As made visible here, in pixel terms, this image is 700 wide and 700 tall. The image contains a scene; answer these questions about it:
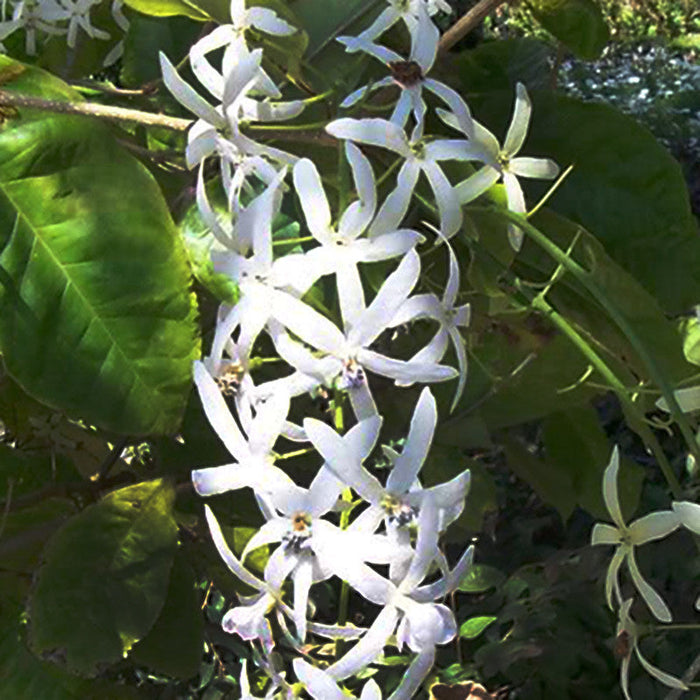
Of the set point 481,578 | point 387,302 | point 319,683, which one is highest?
point 387,302

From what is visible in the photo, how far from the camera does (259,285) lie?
38 cm

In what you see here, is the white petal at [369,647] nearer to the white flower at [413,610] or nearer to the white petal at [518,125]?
the white flower at [413,610]

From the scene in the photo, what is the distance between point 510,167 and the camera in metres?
0.45

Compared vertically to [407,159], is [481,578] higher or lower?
lower

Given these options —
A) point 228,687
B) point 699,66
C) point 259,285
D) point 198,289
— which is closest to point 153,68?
point 198,289

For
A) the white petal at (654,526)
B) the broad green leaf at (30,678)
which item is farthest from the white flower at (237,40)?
the broad green leaf at (30,678)

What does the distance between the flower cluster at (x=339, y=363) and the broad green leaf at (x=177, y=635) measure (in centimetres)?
20

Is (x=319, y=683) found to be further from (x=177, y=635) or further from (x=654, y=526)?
(x=177, y=635)

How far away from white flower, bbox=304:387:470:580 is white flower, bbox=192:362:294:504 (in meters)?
0.03

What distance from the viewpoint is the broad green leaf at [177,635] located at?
604 mm

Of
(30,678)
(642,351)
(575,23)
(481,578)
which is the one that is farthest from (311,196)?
(481,578)

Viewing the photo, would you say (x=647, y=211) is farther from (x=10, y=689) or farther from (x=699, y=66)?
(x=699, y=66)

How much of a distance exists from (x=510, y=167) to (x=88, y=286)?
0.18m

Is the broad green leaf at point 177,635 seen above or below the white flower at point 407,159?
below
